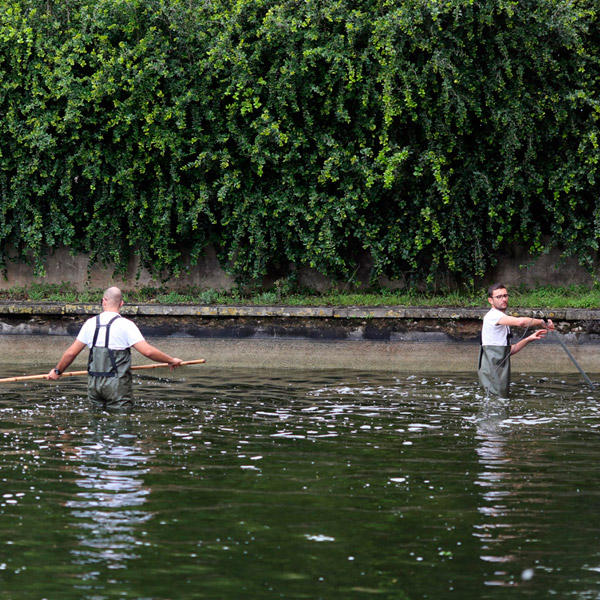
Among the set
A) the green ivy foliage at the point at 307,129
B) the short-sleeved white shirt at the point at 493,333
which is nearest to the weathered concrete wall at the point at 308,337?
the green ivy foliage at the point at 307,129

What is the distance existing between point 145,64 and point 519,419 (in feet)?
31.9

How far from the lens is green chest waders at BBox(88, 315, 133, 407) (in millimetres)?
11391

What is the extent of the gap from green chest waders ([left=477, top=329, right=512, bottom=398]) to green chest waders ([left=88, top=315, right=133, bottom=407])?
4143mm

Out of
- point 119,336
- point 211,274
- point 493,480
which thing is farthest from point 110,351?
point 211,274

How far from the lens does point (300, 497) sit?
806 cm

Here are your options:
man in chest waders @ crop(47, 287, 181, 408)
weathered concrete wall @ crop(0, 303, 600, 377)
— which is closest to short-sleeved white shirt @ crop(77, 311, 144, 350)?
man in chest waders @ crop(47, 287, 181, 408)

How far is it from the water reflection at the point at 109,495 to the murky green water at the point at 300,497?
0.02 m

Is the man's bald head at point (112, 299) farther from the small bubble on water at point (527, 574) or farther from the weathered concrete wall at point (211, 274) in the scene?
the weathered concrete wall at point (211, 274)

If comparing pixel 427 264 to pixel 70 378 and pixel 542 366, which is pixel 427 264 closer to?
pixel 542 366

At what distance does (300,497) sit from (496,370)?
537cm

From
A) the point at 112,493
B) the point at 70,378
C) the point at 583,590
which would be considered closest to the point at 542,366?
the point at 70,378

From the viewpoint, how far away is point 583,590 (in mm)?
5941

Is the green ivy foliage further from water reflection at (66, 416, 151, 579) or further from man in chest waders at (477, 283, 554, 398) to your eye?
water reflection at (66, 416, 151, 579)

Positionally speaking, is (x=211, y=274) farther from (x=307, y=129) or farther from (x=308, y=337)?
(x=308, y=337)
